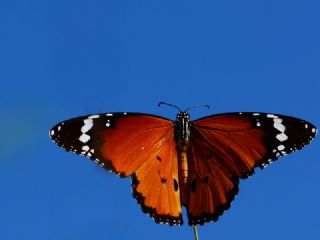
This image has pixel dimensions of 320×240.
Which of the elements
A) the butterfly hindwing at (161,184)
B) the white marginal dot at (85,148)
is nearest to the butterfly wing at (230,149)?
the butterfly hindwing at (161,184)

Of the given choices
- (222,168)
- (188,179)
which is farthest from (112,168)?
(222,168)

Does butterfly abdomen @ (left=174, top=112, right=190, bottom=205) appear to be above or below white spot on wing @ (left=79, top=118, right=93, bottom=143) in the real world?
below

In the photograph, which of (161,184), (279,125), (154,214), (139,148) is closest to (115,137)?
(139,148)

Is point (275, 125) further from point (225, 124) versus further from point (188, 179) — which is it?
point (188, 179)

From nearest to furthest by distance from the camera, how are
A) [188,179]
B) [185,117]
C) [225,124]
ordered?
[185,117], [188,179], [225,124]

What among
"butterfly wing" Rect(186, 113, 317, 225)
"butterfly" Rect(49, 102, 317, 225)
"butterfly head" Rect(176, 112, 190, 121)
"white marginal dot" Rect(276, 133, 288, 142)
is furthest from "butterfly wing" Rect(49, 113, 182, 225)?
"white marginal dot" Rect(276, 133, 288, 142)

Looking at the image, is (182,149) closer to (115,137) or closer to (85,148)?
(115,137)

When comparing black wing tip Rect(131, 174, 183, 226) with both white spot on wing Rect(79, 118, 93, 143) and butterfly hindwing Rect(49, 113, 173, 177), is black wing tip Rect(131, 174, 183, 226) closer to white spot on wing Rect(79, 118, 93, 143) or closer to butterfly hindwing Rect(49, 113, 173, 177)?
butterfly hindwing Rect(49, 113, 173, 177)
